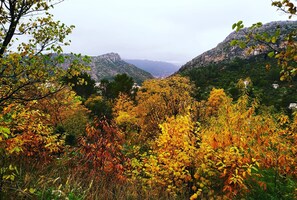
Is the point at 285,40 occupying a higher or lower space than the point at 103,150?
higher

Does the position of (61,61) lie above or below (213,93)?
above

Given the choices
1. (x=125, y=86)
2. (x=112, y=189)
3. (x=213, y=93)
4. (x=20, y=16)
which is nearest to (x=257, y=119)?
(x=112, y=189)

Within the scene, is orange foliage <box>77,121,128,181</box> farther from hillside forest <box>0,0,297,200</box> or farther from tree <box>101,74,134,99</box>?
tree <box>101,74,134,99</box>

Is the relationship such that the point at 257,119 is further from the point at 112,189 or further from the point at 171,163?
the point at 112,189

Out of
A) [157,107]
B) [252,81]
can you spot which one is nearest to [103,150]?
[157,107]

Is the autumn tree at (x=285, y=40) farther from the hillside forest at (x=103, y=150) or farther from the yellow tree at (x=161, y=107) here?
the yellow tree at (x=161, y=107)

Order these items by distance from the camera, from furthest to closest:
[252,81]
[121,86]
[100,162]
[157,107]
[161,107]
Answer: [252,81] < [121,86] < [157,107] < [161,107] < [100,162]

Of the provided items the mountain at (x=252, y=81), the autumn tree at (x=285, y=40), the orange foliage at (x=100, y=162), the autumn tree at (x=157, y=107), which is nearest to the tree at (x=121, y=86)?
the autumn tree at (x=157, y=107)

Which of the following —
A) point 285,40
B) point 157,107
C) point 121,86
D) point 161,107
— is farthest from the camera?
point 121,86

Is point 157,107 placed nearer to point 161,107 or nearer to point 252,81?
point 161,107

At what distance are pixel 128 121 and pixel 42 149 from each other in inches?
979

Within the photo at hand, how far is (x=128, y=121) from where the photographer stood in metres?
34.1

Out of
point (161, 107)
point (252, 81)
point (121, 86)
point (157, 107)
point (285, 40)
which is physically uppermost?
point (285, 40)

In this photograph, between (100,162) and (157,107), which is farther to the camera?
(157,107)
